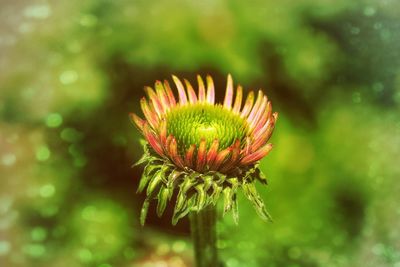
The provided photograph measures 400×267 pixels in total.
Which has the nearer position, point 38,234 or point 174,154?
point 174,154

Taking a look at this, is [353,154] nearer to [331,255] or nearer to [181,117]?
[331,255]

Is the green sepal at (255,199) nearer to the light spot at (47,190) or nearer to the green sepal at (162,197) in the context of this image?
the green sepal at (162,197)

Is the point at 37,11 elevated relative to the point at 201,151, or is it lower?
elevated

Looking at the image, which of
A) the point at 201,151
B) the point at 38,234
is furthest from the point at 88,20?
the point at 201,151

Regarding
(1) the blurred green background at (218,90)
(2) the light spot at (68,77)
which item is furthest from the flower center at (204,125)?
(2) the light spot at (68,77)

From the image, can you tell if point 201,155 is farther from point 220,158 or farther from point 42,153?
point 42,153

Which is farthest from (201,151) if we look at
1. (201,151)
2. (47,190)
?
(47,190)

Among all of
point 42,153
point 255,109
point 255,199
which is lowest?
point 255,199

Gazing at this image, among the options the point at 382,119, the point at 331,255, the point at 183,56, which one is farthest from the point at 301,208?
the point at 183,56
